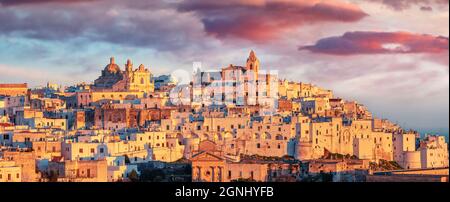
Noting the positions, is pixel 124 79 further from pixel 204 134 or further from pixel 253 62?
pixel 204 134

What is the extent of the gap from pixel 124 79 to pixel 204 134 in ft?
34.0

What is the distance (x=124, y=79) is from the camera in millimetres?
49438

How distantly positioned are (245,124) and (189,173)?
464cm

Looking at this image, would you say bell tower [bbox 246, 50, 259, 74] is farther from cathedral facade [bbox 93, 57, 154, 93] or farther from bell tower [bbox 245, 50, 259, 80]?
cathedral facade [bbox 93, 57, 154, 93]

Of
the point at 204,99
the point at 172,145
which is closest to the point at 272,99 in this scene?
the point at 204,99

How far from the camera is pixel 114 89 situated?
48.4m

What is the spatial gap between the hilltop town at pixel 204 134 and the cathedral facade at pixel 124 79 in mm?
46

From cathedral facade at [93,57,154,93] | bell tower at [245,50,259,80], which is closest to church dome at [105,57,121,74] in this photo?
cathedral facade at [93,57,154,93]

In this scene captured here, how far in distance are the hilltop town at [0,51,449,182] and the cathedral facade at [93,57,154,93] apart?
0.05 metres

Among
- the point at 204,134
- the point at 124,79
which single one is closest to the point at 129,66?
the point at 124,79

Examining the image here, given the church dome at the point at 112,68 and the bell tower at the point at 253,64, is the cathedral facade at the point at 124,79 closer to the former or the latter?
the church dome at the point at 112,68

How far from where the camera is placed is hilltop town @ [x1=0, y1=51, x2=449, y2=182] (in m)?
35.1

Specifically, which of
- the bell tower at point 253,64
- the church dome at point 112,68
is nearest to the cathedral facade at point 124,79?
the church dome at point 112,68

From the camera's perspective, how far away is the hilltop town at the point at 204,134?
35.1 metres
